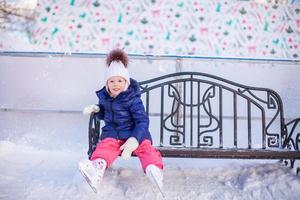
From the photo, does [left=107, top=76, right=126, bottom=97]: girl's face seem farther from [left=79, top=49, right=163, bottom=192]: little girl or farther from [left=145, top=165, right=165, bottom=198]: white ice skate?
[left=145, top=165, right=165, bottom=198]: white ice skate

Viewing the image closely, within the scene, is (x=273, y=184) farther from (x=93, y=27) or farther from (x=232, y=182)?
(x=93, y=27)

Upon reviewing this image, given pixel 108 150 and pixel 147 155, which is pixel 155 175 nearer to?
pixel 147 155

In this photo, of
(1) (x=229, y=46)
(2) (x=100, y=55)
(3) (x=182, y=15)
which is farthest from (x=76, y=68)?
(1) (x=229, y=46)

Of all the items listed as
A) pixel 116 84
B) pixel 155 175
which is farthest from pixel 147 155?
pixel 116 84

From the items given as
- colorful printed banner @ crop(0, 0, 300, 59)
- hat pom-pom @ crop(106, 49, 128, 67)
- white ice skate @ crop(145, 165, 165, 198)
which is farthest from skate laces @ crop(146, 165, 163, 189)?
colorful printed banner @ crop(0, 0, 300, 59)

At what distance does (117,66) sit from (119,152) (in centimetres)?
67

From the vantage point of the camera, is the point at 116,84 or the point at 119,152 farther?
the point at 116,84

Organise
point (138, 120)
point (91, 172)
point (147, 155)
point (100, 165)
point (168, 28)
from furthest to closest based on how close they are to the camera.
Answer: point (168, 28), point (138, 120), point (147, 155), point (100, 165), point (91, 172)

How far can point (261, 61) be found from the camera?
4266mm

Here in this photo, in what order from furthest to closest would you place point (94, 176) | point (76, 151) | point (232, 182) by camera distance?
point (76, 151)
point (232, 182)
point (94, 176)

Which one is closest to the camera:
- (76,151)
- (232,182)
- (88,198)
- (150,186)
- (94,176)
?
(94,176)

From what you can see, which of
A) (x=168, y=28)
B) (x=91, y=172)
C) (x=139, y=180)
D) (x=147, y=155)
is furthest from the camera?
(x=168, y=28)

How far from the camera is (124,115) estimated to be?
9.34 ft

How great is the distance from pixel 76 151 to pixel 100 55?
1130mm
